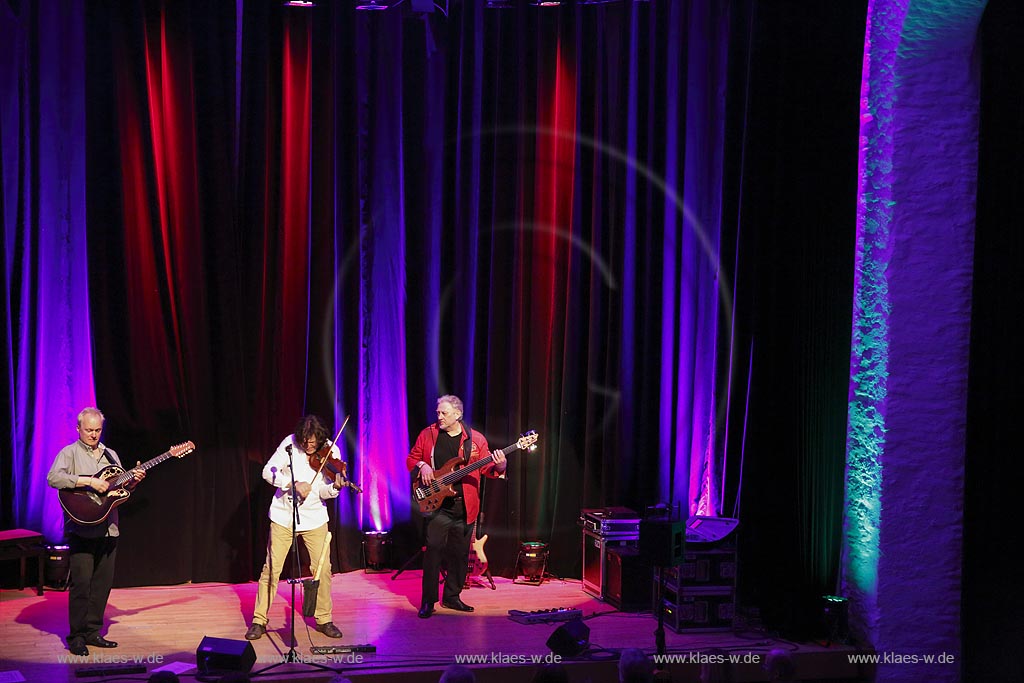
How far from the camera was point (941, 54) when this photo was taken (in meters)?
7.25

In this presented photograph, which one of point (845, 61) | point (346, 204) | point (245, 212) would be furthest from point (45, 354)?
point (845, 61)

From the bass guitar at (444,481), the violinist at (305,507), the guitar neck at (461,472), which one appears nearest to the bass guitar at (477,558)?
the bass guitar at (444,481)

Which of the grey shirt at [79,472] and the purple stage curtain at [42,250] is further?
the purple stage curtain at [42,250]

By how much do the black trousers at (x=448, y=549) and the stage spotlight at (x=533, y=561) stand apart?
3.33ft

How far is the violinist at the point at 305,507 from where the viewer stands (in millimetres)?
7062

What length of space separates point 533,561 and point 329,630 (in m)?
2.25

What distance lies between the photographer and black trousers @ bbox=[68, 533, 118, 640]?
674 centimetres

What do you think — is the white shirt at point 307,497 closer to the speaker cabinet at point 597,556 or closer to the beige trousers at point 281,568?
the beige trousers at point 281,568

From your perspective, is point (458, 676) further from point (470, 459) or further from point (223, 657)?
point (470, 459)

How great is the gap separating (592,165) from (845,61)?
2.52 meters

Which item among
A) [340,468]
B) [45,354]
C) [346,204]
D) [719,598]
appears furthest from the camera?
[346,204]

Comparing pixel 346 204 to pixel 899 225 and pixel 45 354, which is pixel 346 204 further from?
pixel 899 225

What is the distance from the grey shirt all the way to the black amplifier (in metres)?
3.74
